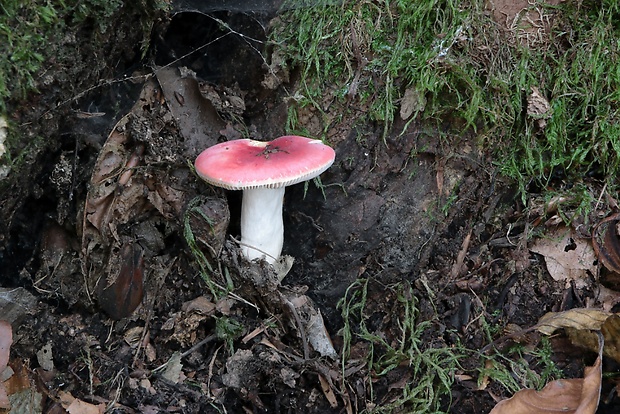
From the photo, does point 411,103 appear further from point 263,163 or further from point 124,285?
point 124,285

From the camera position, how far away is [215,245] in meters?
2.76

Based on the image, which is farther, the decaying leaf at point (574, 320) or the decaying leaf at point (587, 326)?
the decaying leaf at point (574, 320)

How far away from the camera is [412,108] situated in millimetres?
2758

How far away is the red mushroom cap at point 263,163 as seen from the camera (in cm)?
233

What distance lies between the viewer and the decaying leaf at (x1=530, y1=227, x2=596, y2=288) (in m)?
2.77

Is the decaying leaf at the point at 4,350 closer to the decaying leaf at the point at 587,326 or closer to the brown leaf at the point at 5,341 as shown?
the brown leaf at the point at 5,341

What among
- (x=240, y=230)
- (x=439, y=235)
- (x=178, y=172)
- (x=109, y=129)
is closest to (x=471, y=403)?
(x=439, y=235)

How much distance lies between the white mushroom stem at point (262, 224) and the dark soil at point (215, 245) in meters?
0.09

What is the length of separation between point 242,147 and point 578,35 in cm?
184

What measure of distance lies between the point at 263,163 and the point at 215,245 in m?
0.61

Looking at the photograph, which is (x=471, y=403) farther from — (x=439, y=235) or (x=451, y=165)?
(x=451, y=165)

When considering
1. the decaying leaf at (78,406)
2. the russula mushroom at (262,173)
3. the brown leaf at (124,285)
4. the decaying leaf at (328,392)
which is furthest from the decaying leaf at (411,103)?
the decaying leaf at (78,406)

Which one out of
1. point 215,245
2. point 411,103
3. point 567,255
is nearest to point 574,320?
point 567,255

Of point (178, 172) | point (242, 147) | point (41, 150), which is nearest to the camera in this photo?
point (41, 150)
